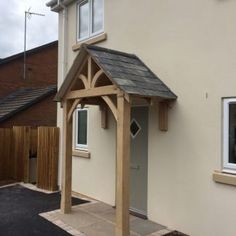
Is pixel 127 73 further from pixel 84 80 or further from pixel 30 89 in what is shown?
pixel 30 89

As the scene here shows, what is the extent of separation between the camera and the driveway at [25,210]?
20.7ft

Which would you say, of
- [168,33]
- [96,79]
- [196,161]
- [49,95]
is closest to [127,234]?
[196,161]

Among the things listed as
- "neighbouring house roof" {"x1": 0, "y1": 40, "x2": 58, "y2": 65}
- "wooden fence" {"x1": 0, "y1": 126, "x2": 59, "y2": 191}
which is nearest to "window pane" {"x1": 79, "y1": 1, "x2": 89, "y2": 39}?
"wooden fence" {"x1": 0, "y1": 126, "x2": 59, "y2": 191}

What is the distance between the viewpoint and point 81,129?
9438mm

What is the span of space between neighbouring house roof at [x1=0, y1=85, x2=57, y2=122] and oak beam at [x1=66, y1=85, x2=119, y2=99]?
6878mm

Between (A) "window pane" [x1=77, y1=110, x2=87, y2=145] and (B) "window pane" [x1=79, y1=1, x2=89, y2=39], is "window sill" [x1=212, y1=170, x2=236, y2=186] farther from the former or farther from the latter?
(B) "window pane" [x1=79, y1=1, x2=89, y2=39]

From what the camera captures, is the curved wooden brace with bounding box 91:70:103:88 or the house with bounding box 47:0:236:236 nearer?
the house with bounding box 47:0:236:236

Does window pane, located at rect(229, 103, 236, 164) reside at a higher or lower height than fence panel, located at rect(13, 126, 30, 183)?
higher

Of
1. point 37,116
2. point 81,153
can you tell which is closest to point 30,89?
point 37,116

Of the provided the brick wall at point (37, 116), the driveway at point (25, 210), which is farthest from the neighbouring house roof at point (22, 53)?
the driveway at point (25, 210)

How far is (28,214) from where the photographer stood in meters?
7.41

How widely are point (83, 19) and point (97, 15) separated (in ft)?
2.37

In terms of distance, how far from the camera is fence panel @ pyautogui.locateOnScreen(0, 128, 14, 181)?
11.1m

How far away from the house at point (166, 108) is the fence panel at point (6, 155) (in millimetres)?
4334
